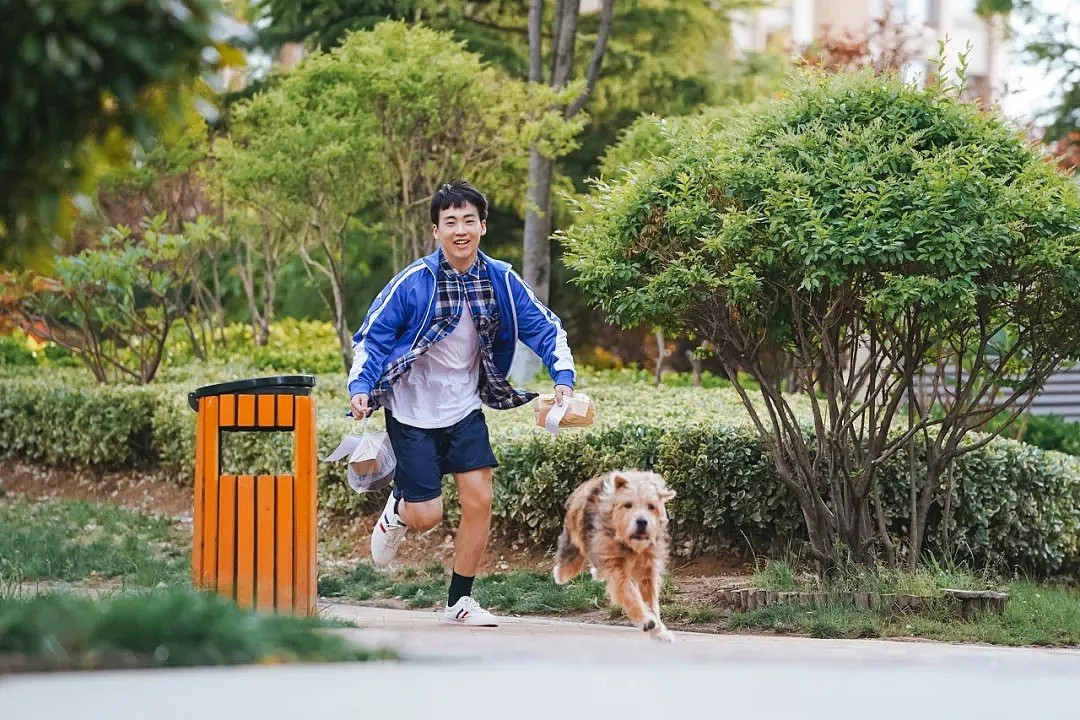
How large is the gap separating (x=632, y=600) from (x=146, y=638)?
2534 mm

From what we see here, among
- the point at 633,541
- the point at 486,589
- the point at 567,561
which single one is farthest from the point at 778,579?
the point at 633,541

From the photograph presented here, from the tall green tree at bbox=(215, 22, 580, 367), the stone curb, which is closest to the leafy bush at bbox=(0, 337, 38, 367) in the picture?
the tall green tree at bbox=(215, 22, 580, 367)

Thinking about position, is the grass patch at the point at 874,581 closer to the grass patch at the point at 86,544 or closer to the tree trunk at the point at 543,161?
the grass patch at the point at 86,544

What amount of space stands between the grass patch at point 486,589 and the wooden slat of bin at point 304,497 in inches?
75.2

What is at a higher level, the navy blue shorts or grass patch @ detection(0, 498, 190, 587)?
the navy blue shorts

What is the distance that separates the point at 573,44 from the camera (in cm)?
1716

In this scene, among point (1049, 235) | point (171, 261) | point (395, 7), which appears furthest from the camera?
point (395, 7)

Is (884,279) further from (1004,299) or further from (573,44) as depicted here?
(573,44)

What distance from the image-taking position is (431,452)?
21.7ft

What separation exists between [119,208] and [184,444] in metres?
7.57

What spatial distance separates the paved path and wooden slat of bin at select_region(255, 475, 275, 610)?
1417mm

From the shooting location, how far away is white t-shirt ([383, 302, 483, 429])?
6582mm

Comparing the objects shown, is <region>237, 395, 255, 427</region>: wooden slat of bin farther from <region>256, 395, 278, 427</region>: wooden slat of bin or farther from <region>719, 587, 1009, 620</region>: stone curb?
<region>719, 587, 1009, 620</region>: stone curb

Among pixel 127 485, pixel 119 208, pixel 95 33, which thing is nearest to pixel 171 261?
pixel 119 208
